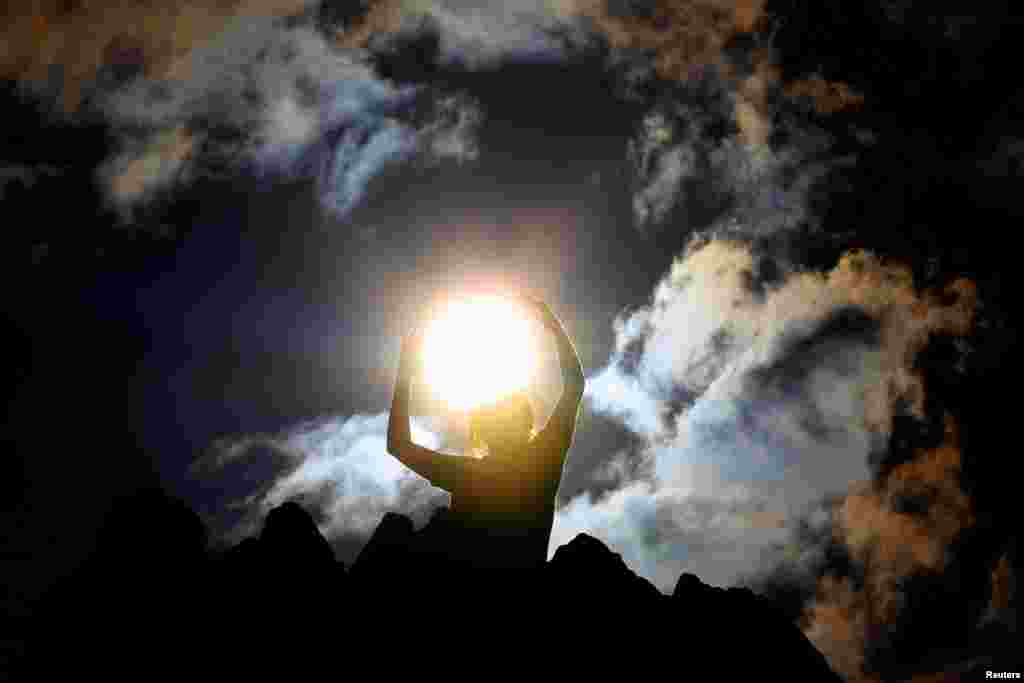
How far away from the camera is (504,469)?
15.5ft

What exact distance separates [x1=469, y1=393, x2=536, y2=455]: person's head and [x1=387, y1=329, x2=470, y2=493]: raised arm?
323 mm

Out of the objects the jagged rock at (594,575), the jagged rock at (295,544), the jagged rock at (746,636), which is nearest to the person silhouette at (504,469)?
the jagged rock at (594,575)

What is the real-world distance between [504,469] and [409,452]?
867 mm

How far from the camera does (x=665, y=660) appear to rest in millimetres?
6152

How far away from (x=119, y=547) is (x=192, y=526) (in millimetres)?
1298

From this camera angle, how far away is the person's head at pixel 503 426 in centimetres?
483

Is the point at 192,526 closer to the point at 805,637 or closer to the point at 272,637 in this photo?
the point at 272,637

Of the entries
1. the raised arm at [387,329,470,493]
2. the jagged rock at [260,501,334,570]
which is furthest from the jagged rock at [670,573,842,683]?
the jagged rock at [260,501,334,570]

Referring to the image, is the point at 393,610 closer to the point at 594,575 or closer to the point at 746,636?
the point at 594,575

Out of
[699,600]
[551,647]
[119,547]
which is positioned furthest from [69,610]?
[699,600]

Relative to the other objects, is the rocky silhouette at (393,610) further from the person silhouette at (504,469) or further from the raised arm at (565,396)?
the raised arm at (565,396)

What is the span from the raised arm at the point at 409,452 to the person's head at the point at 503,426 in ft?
1.06

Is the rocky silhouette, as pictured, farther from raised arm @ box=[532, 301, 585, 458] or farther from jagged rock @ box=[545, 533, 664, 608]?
raised arm @ box=[532, 301, 585, 458]

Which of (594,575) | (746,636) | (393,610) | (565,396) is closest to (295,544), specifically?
(393,610)
